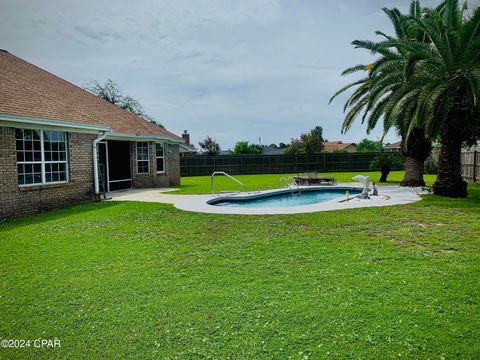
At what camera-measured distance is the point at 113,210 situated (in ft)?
37.4

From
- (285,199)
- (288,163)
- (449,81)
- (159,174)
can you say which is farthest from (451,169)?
(288,163)

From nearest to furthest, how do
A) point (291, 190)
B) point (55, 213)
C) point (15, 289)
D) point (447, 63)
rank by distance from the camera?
point (15, 289)
point (55, 213)
point (447, 63)
point (291, 190)

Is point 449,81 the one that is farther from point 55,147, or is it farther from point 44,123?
point 55,147

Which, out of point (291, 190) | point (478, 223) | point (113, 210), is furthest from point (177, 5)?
point (478, 223)

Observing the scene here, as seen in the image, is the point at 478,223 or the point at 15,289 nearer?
the point at 15,289

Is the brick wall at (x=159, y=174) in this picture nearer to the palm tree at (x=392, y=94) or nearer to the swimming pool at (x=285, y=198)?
the swimming pool at (x=285, y=198)

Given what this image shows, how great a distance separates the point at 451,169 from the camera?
526 inches

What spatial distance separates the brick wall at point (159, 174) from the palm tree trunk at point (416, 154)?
42.4 ft

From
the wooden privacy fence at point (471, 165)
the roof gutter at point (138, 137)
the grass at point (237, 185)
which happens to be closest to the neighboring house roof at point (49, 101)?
the roof gutter at point (138, 137)

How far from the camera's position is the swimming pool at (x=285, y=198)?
1378 cm

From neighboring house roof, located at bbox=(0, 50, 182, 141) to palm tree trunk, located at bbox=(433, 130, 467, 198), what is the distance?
13.7m

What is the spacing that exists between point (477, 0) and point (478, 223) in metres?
9.18

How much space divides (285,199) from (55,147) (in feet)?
31.5

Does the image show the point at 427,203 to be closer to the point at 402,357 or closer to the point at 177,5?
the point at 402,357
